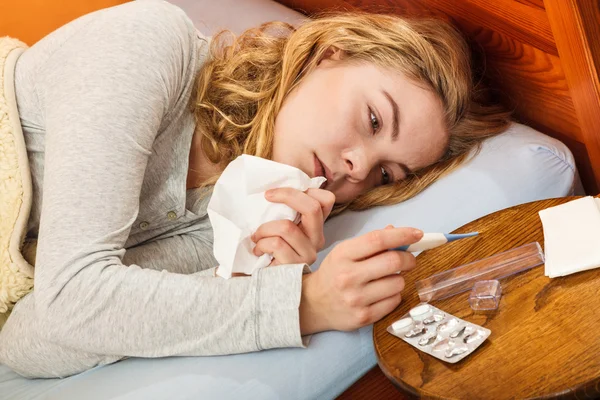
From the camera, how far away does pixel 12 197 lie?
4.27 ft

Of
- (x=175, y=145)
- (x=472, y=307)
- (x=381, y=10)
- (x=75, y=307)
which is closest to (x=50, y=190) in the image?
(x=75, y=307)

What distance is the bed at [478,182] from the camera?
1037 mm

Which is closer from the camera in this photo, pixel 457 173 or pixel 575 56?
pixel 575 56

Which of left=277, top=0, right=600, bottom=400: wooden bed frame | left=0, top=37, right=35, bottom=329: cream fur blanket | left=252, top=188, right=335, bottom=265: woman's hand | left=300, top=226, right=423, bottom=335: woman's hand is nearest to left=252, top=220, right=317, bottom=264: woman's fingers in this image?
left=252, top=188, right=335, bottom=265: woman's hand

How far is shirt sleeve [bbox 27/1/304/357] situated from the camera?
40.5 inches

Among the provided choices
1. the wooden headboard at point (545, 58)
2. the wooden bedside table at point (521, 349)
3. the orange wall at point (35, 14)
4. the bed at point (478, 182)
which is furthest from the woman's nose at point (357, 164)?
the orange wall at point (35, 14)

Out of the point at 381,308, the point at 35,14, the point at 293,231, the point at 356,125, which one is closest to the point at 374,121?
the point at 356,125

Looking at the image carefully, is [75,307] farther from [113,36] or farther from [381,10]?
[381,10]

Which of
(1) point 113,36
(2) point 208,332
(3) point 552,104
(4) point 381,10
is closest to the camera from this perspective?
(2) point 208,332

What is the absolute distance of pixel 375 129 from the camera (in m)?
1.22

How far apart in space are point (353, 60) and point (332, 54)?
66 millimetres

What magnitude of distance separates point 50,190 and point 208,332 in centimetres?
33

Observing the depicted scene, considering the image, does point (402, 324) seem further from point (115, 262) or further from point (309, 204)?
point (115, 262)

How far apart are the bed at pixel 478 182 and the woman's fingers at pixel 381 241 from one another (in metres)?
0.17
